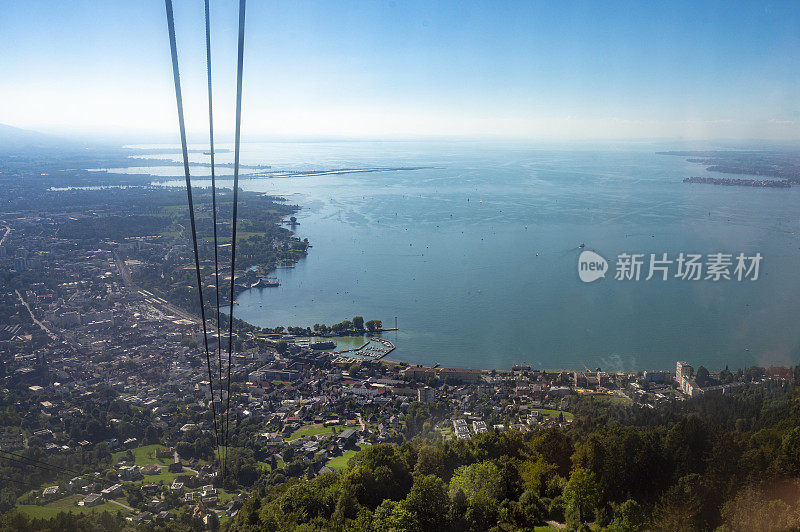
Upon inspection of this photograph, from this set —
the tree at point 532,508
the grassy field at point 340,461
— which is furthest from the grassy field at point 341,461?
the tree at point 532,508

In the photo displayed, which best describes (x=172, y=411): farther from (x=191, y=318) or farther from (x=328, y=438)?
(x=191, y=318)

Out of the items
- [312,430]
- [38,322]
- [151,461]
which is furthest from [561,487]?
[38,322]

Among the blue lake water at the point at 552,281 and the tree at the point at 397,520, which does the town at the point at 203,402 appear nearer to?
the blue lake water at the point at 552,281

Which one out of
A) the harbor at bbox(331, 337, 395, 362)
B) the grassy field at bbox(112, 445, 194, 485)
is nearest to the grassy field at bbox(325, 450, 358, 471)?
the grassy field at bbox(112, 445, 194, 485)

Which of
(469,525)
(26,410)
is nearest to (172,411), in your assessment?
(26,410)

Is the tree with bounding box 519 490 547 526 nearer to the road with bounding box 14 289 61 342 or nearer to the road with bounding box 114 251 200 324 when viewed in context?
the road with bounding box 114 251 200 324
